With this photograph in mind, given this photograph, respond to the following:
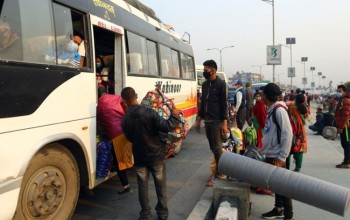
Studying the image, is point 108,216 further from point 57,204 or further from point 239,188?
point 239,188

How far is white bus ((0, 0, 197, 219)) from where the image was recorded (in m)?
3.42

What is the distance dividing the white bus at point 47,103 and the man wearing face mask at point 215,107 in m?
1.40

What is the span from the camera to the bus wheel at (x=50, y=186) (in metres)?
3.80

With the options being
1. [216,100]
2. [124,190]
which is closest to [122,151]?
[124,190]

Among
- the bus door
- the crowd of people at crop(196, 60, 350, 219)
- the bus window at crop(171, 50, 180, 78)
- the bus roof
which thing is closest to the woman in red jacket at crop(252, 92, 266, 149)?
the crowd of people at crop(196, 60, 350, 219)

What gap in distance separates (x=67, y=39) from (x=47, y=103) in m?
1.00

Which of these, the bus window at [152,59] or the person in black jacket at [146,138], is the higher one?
the bus window at [152,59]

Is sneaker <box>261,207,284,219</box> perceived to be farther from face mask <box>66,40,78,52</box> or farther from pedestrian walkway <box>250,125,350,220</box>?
face mask <box>66,40,78,52</box>

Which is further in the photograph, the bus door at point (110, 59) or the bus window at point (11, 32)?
the bus door at point (110, 59)

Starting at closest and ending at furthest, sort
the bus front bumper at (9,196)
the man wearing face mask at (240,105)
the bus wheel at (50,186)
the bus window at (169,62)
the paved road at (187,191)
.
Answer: the bus front bumper at (9,196), the bus wheel at (50,186), the paved road at (187,191), the bus window at (169,62), the man wearing face mask at (240,105)

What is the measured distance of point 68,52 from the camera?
14.7 feet

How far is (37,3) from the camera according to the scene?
398cm

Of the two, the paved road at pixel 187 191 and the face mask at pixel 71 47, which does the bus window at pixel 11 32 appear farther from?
the paved road at pixel 187 191

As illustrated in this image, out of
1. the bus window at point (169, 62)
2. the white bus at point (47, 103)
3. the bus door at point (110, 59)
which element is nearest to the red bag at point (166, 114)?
the white bus at point (47, 103)
